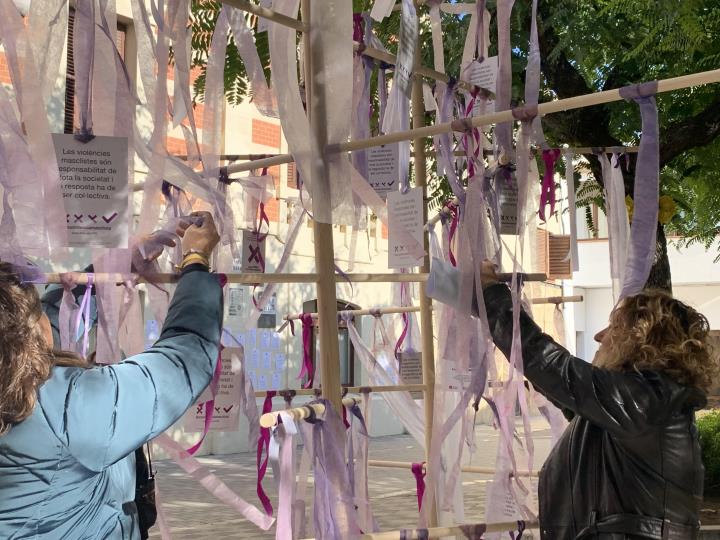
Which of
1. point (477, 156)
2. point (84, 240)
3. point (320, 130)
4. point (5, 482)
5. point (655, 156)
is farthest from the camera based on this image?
point (477, 156)

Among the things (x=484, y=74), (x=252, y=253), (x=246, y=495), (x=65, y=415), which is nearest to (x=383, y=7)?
(x=484, y=74)

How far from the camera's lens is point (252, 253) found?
3445 millimetres

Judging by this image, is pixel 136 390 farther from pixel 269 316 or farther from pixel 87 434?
pixel 269 316

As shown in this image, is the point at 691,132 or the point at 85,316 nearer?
the point at 85,316

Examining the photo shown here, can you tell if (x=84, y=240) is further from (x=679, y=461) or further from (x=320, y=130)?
(x=679, y=461)

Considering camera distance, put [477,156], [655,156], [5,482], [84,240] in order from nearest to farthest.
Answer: [5,482]
[84,240]
[655,156]
[477,156]

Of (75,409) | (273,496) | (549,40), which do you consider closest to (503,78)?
(75,409)

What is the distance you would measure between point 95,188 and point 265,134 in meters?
10.6

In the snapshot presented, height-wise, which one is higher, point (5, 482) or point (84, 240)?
point (84, 240)

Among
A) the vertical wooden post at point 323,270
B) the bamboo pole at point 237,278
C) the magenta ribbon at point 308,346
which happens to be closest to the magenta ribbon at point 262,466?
the vertical wooden post at point 323,270

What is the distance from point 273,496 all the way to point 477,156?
6898 millimetres

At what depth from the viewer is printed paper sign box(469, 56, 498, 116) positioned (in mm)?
3396

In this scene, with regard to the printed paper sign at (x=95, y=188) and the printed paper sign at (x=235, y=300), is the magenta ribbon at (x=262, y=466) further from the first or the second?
the printed paper sign at (x=235, y=300)

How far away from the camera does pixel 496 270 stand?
2.56 meters
